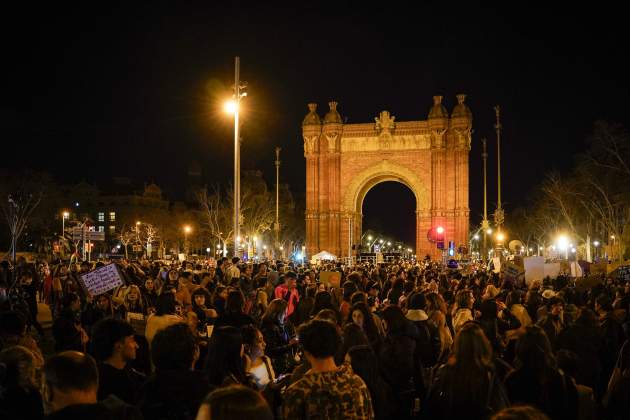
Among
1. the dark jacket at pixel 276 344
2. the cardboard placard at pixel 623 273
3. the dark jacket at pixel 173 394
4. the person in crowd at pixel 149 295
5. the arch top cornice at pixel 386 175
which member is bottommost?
the dark jacket at pixel 276 344

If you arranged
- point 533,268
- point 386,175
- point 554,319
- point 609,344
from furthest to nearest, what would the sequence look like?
point 386,175 → point 533,268 → point 554,319 → point 609,344

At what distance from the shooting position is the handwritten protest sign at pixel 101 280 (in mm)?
11594

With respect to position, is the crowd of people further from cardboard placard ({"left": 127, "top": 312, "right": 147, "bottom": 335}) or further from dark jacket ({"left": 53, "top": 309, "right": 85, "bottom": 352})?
cardboard placard ({"left": 127, "top": 312, "right": 147, "bottom": 335})

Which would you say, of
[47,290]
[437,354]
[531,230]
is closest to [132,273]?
[47,290]

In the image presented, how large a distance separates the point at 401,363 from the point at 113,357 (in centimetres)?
301

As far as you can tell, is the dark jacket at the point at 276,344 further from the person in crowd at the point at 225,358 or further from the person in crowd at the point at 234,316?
the person in crowd at the point at 225,358

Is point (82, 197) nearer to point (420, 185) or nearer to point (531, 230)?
point (420, 185)

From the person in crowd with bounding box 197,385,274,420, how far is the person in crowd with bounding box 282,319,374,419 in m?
1.31

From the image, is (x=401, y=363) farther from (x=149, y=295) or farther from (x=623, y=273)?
(x=623, y=273)

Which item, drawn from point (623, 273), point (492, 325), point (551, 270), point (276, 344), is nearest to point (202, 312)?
point (276, 344)

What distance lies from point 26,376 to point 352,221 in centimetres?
5598

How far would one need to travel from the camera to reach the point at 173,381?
13.8 ft

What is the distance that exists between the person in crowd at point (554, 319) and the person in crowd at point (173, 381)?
5201 mm

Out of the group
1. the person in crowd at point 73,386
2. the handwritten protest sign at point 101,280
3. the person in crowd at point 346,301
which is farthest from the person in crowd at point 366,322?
the handwritten protest sign at point 101,280
